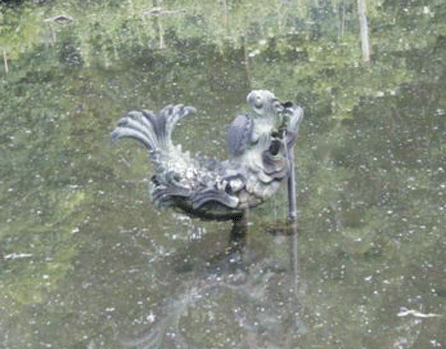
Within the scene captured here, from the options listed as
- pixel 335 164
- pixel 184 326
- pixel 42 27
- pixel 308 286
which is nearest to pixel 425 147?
pixel 335 164

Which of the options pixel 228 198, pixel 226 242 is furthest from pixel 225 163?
pixel 226 242

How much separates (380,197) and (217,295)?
63.3 inches

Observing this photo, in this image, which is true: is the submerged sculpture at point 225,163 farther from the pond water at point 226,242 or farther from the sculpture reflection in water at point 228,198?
the pond water at point 226,242

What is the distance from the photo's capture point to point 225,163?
5.81m

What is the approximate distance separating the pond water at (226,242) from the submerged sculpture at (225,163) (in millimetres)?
424

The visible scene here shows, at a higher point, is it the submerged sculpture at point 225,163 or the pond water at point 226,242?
the submerged sculpture at point 225,163

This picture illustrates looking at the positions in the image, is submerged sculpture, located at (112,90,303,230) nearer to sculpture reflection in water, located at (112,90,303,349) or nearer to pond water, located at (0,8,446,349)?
sculpture reflection in water, located at (112,90,303,349)

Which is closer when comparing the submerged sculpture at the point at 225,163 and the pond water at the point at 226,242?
the pond water at the point at 226,242

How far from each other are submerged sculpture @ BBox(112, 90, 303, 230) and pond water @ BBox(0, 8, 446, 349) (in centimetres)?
42

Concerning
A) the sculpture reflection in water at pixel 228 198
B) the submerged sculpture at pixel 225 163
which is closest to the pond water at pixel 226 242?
the sculpture reflection in water at pixel 228 198

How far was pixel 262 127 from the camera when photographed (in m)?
5.80

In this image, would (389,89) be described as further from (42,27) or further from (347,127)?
(42,27)

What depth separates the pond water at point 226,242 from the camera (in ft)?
16.8

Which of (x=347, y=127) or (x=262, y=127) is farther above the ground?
(x=262, y=127)
